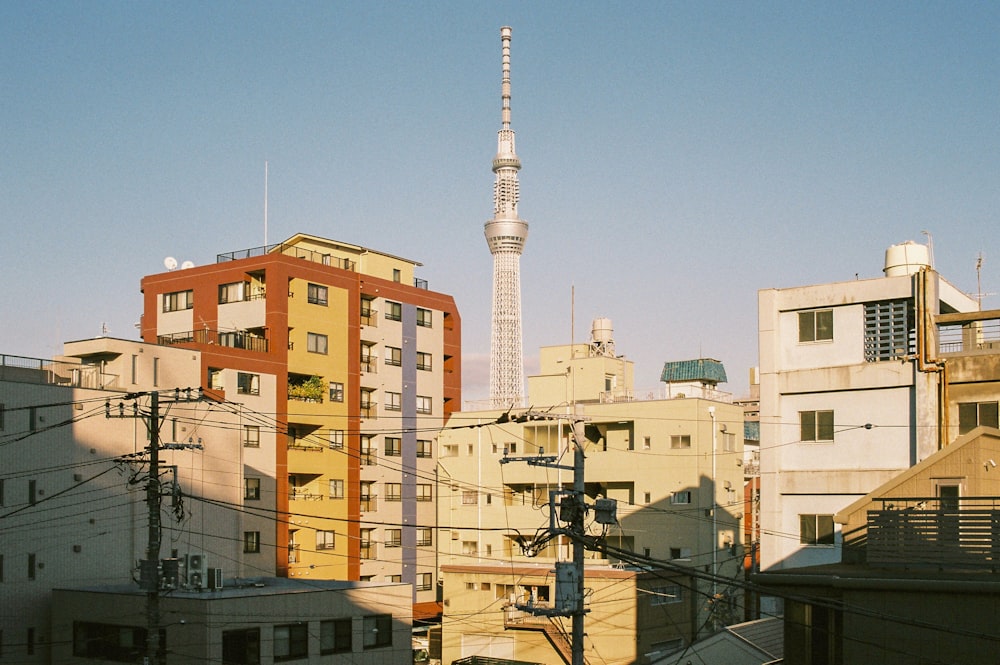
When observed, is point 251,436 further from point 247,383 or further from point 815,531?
point 815,531

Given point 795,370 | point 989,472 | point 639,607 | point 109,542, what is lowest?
point 639,607

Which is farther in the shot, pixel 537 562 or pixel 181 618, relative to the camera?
pixel 537 562

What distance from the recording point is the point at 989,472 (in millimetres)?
30172

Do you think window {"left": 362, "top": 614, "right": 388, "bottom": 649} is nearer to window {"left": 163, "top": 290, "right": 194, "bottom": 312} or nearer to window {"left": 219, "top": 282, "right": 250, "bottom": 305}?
window {"left": 219, "top": 282, "right": 250, "bottom": 305}

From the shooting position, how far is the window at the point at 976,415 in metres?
36.3

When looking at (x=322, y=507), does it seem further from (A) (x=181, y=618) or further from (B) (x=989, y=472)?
(B) (x=989, y=472)

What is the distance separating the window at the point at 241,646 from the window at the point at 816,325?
2394 centimetres

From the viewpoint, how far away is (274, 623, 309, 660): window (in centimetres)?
4106

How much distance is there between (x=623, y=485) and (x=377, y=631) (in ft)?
91.8

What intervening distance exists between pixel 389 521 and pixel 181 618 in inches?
1231

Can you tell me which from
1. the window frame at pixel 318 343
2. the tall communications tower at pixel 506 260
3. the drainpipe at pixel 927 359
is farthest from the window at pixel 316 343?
the tall communications tower at pixel 506 260

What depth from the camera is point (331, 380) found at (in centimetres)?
6631

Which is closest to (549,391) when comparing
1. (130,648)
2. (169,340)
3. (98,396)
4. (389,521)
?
(389,521)

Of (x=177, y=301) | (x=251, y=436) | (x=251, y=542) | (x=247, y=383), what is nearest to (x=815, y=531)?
(x=251, y=542)
